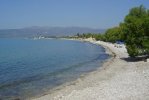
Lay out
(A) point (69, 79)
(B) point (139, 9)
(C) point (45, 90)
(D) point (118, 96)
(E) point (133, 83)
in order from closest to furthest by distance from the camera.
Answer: (D) point (118, 96) → (E) point (133, 83) → (C) point (45, 90) → (A) point (69, 79) → (B) point (139, 9)

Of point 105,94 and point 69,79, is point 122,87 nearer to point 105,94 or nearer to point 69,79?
point 105,94

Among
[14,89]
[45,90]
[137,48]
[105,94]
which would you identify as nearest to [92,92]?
[105,94]

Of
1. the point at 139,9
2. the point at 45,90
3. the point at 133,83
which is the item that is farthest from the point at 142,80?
the point at 139,9

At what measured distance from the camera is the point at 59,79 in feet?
146

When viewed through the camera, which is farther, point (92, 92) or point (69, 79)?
point (69, 79)

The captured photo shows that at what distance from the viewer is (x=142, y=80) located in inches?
1283

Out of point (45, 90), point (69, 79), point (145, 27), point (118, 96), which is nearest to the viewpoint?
point (118, 96)

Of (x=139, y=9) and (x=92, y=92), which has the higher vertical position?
(x=139, y=9)

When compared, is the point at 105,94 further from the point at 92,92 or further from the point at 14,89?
the point at 14,89

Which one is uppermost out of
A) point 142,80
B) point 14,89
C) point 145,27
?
point 145,27

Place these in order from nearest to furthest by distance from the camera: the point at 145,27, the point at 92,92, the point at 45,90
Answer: the point at 92,92
the point at 45,90
the point at 145,27

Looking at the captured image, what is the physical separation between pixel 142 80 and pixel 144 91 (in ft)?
18.0

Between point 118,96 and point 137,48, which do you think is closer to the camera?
point 118,96

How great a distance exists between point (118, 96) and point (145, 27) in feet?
101
